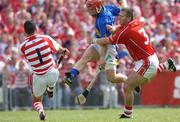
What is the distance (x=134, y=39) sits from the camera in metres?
14.0

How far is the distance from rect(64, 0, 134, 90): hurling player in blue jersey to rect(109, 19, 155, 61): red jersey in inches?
41.0

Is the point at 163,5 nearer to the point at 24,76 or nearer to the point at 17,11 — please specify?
the point at 17,11

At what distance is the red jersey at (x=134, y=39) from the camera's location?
1389 cm

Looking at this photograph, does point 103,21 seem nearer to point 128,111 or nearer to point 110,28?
point 110,28

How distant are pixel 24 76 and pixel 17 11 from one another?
397 centimetres

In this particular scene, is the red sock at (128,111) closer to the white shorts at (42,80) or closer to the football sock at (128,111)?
the football sock at (128,111)

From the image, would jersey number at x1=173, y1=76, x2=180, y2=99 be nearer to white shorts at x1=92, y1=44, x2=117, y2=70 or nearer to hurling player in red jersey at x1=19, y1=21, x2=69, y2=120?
white shorts at x1=92, y1=44, x2=117, y2=70

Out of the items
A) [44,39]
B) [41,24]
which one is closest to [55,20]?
[41,24]

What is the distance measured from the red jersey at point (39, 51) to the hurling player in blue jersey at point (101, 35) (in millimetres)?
1356

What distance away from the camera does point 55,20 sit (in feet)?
78.6

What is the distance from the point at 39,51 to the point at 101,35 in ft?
5.92

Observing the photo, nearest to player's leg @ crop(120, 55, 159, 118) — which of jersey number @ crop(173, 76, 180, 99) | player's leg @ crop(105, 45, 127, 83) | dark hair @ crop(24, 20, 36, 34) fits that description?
player's leg @ crop(105, 45, 127, 83)

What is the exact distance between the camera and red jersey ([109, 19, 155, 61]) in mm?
13891

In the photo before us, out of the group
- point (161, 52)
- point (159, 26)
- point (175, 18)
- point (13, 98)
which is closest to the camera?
point (13, 98)
